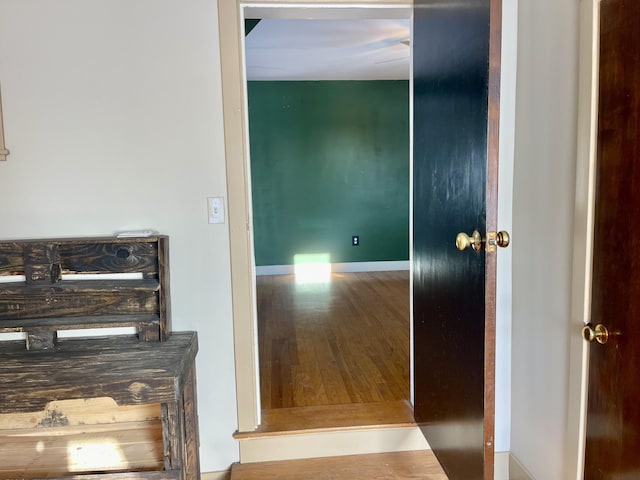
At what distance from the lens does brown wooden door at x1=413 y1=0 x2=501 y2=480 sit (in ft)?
4.09

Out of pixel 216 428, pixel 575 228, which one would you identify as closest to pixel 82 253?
pixel 216 428

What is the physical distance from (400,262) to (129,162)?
14.2ft

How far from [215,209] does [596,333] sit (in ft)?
4.40

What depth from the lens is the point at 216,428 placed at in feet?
6.14

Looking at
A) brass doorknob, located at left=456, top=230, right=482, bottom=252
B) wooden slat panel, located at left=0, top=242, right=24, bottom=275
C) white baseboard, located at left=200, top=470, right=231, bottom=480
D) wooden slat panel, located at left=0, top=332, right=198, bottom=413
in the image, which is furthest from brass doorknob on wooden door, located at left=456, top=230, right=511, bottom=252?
wooden slat panel, located at left=0, top=242, right=24, bottom=275

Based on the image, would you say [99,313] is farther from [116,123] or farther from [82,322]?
[116,123]

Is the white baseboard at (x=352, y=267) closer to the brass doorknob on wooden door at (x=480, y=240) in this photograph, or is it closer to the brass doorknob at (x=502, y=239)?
the brass doorknob on wooden door at (x=480, y=240)

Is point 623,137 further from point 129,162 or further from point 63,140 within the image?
point 63,140

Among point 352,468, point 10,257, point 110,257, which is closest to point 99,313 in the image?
point 110,257

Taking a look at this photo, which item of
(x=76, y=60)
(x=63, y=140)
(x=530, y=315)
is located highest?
(x=76, y=60)

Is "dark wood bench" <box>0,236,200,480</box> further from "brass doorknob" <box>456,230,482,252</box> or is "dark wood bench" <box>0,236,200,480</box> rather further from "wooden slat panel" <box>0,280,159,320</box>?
"brass doorknob" <box>456,230,482,252</box>

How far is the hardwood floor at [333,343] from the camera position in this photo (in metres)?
2.30

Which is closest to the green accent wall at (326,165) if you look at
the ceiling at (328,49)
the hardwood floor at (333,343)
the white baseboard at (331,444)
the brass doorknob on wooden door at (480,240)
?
the ceiling at (328,49)

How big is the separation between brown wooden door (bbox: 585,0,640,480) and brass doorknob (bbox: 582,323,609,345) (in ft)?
0.04
